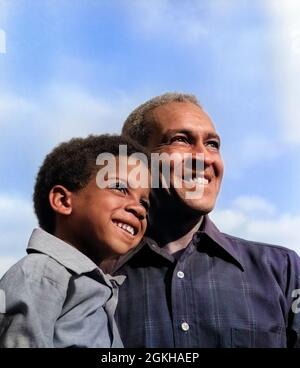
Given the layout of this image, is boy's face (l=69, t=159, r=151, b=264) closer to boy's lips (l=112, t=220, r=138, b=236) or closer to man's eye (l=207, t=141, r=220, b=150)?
boy's lips (l=112, t=220, r=138, b=236)

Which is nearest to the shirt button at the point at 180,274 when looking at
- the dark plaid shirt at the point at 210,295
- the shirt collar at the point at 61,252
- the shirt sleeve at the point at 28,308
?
the dark plaid shirt at the point at 210,295

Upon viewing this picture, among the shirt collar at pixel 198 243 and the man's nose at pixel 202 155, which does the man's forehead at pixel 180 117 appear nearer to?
the man's nose at pixel 202 155

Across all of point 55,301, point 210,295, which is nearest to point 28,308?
point 55,301

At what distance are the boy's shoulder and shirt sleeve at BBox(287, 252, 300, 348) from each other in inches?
34.6

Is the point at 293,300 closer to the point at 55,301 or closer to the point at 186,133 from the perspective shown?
A: the point at 186,133

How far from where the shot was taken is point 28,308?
5.32ft

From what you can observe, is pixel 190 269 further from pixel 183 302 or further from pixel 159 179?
pixel 159 179

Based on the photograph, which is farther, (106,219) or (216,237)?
(216,237)

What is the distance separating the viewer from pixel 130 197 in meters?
2.06

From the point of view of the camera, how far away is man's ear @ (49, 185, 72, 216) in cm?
204

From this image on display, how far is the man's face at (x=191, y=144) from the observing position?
232 cm

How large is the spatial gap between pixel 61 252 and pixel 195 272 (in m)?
0.59

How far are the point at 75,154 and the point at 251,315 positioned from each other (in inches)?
32.1
